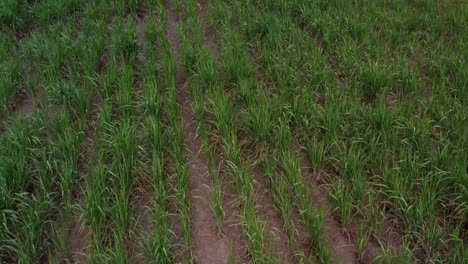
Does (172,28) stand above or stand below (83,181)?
below

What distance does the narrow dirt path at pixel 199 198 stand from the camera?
2715 mm

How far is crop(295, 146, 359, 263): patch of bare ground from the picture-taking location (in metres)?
2.65

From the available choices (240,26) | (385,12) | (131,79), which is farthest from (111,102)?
(385,12)

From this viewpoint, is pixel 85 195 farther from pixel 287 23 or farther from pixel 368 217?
pixel 287 23

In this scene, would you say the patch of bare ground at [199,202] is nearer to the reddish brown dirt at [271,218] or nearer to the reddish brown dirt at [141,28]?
→ the reddish brown dirt at [271,218]

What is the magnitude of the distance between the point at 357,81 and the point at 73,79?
8.36 ft

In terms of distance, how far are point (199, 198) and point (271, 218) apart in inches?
20.0

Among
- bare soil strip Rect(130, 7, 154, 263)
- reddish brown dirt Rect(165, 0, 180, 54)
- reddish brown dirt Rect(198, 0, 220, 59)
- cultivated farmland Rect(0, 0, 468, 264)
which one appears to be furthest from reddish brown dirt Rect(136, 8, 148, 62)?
bare soil strip Rect(130, 7, 154, 263)

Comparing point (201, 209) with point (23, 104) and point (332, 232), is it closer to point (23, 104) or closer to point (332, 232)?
point (332, 232)

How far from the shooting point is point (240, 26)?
5.14 metres

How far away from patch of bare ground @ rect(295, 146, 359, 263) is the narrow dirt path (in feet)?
2.06

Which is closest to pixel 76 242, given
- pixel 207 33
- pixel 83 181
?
pixel 83 181

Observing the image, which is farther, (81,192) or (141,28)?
(141,28)

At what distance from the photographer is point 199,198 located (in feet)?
10.0
